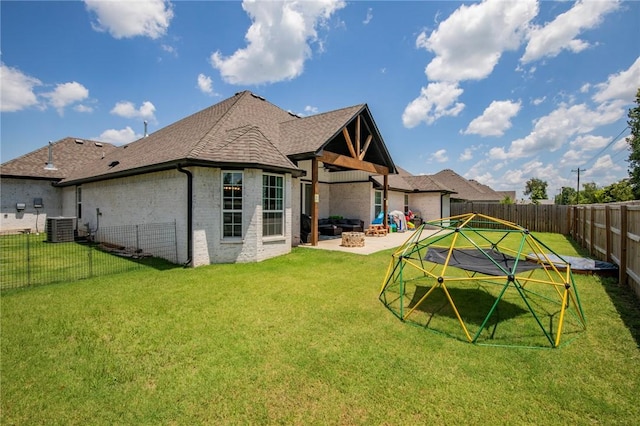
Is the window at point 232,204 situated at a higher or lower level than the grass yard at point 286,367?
higher

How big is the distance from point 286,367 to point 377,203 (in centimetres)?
1529

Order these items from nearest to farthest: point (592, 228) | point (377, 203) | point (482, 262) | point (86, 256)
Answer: point (482, 262)
point (86, 256)
point (592, 228)
point (377, 203)

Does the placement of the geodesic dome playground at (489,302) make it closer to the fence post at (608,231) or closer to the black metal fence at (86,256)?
the fence post at (608,231)

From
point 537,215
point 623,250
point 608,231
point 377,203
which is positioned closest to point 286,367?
point 623,250

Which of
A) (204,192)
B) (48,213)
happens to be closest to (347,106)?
(204,192)

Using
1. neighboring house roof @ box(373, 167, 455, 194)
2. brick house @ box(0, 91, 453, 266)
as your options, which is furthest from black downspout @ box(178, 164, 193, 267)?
neighboring house roof @ box(373, 167, 455, 194)

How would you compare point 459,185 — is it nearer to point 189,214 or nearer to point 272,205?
point 272,205

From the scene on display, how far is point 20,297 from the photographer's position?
557 centimetres

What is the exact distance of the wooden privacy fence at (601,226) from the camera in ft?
18.9

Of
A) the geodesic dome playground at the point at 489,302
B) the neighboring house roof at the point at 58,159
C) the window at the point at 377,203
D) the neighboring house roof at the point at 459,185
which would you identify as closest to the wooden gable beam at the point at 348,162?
the window at the point at 377,203

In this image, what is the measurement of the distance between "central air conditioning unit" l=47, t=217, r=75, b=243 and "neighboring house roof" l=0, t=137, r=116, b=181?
6.53m

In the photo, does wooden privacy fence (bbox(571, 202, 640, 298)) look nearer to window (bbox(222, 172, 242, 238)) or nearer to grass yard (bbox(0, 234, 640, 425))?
grass yard (bbox(0, 234, 640, 425))

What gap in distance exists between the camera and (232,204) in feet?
28.3

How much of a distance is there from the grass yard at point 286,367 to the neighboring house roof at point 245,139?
456 cm
